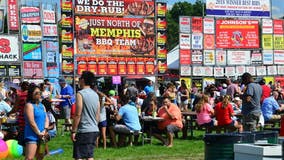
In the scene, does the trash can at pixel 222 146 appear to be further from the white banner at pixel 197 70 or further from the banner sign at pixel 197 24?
the banner sign at pixel 197 24

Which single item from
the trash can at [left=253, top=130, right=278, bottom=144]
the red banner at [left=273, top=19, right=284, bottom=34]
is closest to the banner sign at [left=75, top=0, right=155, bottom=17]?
the red banner at [left=273, top=19, right=284, bottom=34]

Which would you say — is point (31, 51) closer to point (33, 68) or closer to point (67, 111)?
point (33, 68)

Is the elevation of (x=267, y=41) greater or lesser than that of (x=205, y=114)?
greater

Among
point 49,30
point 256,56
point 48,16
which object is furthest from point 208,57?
point 48,16

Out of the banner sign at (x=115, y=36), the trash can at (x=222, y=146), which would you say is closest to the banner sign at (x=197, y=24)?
the banner sign at (x=115, y=36)

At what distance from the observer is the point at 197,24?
37281mm

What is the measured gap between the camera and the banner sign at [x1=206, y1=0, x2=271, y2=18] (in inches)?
1518

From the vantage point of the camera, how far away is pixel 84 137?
897 centimetres

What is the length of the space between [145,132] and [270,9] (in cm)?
2623

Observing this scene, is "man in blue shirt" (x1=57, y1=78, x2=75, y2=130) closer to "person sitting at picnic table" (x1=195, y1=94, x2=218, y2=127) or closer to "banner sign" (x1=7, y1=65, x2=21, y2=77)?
"person sitting at picnic table" (x1=195, y1=94, x2=218, y2=127)

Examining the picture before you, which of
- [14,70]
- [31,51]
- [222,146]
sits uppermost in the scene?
[31,51]

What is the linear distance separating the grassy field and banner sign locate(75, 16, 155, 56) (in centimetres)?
1638

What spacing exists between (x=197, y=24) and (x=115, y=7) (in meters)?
6.13

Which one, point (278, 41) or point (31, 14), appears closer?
point (31, 14)
